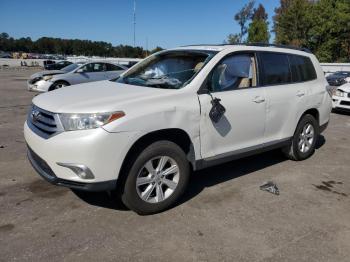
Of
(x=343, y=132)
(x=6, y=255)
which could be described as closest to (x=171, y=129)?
(x=6, y=255)

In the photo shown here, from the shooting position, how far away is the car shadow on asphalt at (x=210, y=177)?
4.26m

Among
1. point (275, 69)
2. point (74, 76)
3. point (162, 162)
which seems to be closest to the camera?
point (162, 162)

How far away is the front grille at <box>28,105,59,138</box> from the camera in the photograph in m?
3.65

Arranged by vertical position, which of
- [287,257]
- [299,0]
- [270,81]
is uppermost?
[299,0]

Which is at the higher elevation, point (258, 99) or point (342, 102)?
point (258, 99)

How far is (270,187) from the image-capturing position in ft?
16.0

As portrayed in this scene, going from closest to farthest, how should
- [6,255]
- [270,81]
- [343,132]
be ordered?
[6,255] → [270,81] → [343,132]

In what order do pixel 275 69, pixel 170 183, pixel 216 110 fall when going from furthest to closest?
pixel 275 69
pixel 216 110
pixel 170 183

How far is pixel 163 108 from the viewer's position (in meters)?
3.83

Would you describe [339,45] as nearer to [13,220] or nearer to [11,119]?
[11,119]

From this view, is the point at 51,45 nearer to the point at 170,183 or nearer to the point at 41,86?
the point at 41,86

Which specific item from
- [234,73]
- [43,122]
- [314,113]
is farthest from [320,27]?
[43,122]

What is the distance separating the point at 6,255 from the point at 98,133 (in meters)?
1.30

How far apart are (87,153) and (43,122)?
0.74 meters
